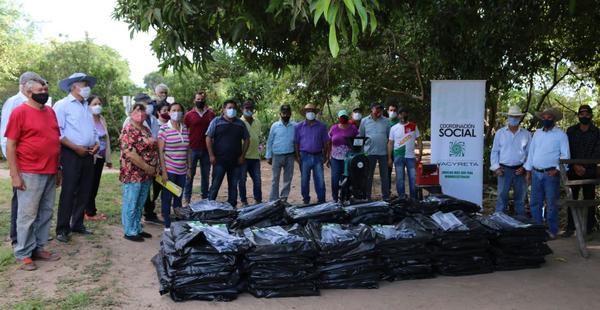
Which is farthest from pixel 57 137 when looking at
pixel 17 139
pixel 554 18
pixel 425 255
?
pixel 554 18

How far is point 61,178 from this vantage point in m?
6.16

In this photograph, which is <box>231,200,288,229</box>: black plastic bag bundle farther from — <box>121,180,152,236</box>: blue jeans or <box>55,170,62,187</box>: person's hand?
<box>55,170,62,187</box>: person's hand

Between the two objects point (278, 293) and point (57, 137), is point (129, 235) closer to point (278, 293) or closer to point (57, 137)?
point (57, 137)

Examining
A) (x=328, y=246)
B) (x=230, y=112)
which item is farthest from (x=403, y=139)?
(x=328, y=246)

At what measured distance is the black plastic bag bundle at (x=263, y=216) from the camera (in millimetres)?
5797

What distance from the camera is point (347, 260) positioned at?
5234 millimetres

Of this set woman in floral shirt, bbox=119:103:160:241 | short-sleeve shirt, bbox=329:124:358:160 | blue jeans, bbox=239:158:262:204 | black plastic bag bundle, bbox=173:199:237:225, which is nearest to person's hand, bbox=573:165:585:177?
short-sleeve shirt, bbox=329:124:358:160

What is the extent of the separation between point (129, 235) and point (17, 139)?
1903 mm

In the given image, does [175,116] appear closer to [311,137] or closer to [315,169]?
[311,137]

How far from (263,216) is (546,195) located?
13.4 ft

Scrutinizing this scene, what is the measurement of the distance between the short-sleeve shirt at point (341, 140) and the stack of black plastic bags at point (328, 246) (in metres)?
2.65

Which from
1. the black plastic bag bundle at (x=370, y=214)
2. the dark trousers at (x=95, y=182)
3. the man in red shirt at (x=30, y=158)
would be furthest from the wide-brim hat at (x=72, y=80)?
the black plastic bag bundle at (x=370, y=214)

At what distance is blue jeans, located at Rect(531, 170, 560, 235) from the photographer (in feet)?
23.6

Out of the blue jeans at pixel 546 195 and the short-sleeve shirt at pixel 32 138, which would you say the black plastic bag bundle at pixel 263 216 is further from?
the blue jeans at pixel 546 195
